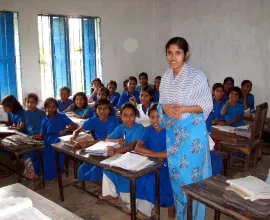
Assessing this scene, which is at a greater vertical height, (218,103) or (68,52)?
(68,52)

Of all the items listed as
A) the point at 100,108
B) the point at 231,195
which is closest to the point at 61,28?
the point at 100,108

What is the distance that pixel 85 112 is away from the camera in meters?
4.44

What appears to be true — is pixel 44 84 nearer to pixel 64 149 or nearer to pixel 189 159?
pixel 64 149

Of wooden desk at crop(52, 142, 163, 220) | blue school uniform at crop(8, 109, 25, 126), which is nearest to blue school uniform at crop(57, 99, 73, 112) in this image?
blue school uniform at crop(8, 109, 25, 126)

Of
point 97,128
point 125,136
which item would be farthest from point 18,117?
point 125,136

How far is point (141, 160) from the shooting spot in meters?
2.38

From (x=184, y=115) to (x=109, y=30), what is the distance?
4.75 metres

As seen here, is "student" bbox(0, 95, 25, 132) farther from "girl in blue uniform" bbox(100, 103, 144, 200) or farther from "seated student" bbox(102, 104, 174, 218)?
"seated student" bbox(102, 104, 174, 218)

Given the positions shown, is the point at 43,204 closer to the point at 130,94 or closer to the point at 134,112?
the point at 134,112

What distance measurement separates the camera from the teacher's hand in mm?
2108

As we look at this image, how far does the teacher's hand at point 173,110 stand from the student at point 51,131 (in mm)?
Result: 1889

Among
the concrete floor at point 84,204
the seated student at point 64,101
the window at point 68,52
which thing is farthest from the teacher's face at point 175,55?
the window at point 68,52

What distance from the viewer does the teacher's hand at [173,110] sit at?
6.92 feet

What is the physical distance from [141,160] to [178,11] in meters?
5.13
